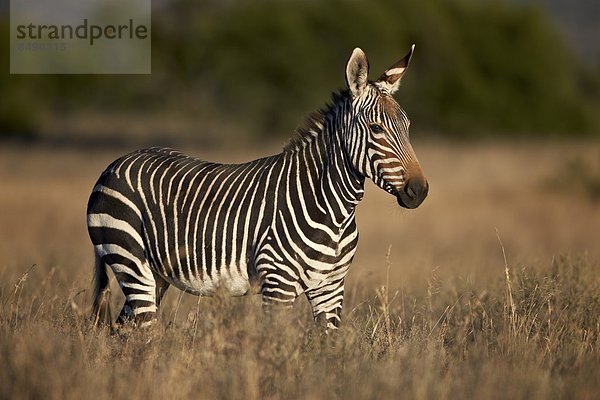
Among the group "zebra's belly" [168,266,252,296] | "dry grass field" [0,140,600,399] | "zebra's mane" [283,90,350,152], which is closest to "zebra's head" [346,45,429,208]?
"zebra's mane" [283,90,350,152]

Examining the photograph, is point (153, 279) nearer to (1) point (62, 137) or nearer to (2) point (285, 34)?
(2) point (285, 34)

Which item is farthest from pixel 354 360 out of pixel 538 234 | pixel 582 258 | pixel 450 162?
pixel 450 162

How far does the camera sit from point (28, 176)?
2834cm

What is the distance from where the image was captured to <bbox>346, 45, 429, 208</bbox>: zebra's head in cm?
589

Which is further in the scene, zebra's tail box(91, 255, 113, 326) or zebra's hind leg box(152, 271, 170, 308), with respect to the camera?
zebra's hind leg box(152, 271, 170, 308)

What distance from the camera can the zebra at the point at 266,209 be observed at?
611cm

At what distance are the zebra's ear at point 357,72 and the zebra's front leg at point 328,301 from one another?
1.35 metres

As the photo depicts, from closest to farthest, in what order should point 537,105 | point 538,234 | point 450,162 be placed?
point 538,234 < point 450,162 < point 537,105

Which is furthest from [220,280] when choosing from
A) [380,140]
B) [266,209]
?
[380,140]

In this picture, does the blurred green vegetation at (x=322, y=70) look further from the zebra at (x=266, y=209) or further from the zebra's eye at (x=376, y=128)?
the zebra's eye at (x=376, y=128)

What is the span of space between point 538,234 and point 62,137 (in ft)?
106

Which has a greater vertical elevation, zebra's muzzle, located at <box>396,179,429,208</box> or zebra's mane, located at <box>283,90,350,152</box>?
zebra's mane, located at <box>283,90,350,152</box>

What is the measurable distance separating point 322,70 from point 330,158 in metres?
38.9

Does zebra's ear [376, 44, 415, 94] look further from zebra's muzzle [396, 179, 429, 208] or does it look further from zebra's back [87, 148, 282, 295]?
zebra's back [87, 148, 282, 295]
